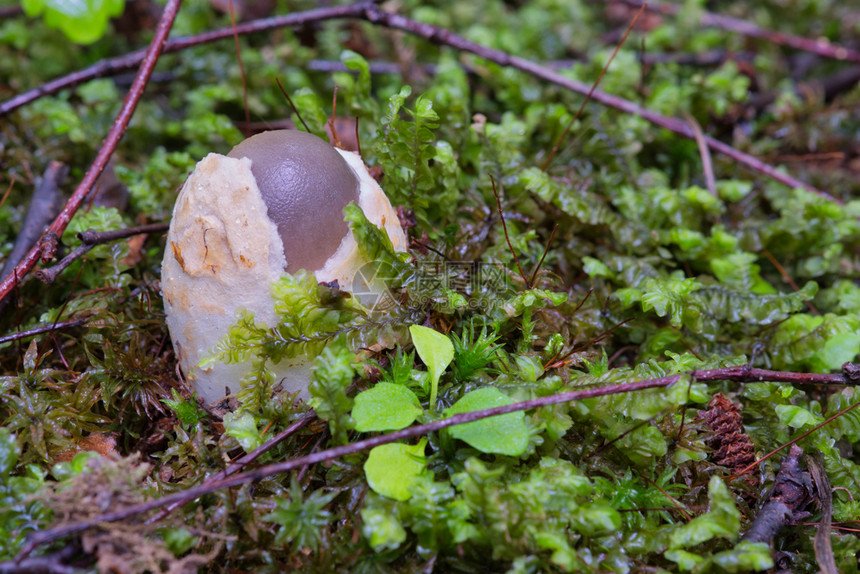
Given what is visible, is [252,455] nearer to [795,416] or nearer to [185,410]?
[185,410]

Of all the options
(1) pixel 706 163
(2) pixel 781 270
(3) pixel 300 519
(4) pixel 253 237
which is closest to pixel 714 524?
(3) pixel 300 519

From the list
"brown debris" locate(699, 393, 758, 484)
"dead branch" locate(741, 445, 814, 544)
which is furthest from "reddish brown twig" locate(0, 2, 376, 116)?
"dead branch" locate(741, 445, 814, 544)

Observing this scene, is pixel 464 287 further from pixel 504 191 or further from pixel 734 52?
pixel 734 52

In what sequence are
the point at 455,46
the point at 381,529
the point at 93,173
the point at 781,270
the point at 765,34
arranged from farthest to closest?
the point at 765,34 → the point at 455,46 → the point at 781,270 → the point at 93,173 → the point at 381,529

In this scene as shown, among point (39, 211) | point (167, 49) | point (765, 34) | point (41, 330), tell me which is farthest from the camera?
point (765, 34)

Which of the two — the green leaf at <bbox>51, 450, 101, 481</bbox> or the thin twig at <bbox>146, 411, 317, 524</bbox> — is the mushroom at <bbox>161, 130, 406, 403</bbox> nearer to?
the thin twig at <bbox>146, 411, 317, 524</bbox>

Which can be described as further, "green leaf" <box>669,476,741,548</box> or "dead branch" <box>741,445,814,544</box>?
"dead branch" <box>741,445,814,544</box>
